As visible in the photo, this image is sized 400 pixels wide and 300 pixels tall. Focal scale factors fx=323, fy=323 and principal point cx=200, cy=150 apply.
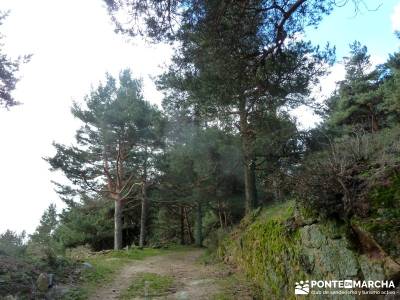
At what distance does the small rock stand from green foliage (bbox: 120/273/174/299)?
155cm

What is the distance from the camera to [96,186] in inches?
784

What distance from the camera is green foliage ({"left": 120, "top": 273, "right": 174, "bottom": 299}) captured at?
7.13m

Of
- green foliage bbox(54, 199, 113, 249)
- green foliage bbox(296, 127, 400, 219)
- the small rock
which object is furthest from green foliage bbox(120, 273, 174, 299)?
green foliage bbox(54, 199, 113, 249)

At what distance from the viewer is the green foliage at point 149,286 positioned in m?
7.13

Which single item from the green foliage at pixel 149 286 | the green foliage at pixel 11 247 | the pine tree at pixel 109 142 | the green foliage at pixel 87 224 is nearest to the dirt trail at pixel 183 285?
the green foliage at pixel 149 286

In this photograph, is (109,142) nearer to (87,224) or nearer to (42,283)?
(87,224)

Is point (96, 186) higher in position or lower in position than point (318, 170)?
higher

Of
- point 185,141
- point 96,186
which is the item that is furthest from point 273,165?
point 96,186

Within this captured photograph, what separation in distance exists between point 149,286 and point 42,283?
255 centimetres

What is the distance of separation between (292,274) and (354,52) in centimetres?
2317

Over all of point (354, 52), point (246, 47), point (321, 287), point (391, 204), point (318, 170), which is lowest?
point (321, 287)

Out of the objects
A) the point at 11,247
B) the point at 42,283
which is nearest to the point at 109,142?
the point at 11,247

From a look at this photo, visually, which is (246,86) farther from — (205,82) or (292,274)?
(292,274)

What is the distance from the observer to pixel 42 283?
6.31 m
